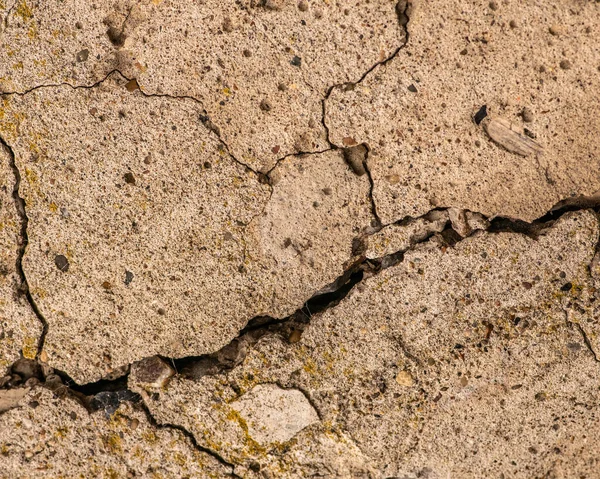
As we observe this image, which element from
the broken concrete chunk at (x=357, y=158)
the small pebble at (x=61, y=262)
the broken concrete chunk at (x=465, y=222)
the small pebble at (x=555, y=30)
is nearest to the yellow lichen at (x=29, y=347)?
the small pebble at (x=61, y=262)

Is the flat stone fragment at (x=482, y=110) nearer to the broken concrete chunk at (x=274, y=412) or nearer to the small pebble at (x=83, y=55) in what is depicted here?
the broken concrete chunk at (x=274, y=412)

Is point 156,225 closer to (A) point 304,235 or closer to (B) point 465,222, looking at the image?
(A) point 304,235

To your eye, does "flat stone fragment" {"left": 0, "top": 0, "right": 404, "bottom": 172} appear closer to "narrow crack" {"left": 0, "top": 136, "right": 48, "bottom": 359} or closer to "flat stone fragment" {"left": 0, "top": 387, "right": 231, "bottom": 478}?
"narrow crack" {"left": 0, "top": 136, "right": 48, "bottom": 359}

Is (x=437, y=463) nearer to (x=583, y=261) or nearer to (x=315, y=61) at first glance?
(x=583, y=261)

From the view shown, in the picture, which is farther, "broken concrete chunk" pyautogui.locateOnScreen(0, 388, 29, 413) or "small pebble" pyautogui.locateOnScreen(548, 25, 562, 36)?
"broken concrete chunk" pyautogui.locateOnScreen(0, 388, 29, 413)

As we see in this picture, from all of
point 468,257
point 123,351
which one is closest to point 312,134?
point 468,257

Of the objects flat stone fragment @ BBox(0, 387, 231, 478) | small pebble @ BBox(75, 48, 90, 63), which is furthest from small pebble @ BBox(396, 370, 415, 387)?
small pebble @ BBox(75, 48, 90, 63)

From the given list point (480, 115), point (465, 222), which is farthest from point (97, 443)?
point (480, 115)
